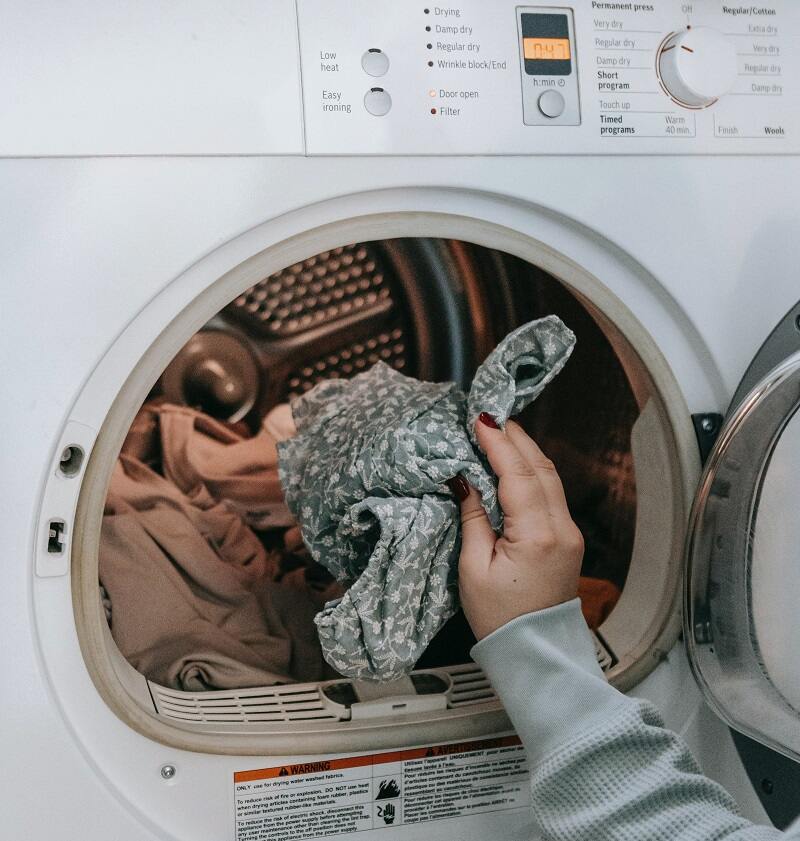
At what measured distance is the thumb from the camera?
2.35 feet

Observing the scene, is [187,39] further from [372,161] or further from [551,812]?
[551,812]

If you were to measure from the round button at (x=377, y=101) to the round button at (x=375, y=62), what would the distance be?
14 millimetres

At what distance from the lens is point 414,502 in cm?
73

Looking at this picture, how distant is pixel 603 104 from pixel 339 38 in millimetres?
230

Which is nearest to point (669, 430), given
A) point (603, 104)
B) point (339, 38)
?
point (603, 104)

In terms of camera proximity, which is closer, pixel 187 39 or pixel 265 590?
pixel 187 39

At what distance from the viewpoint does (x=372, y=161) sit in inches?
27.4

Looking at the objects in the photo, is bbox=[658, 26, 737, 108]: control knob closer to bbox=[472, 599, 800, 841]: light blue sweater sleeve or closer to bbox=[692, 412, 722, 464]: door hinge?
bbox=[692, 412, 722, 464]: door hinge

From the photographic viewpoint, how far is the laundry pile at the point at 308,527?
73 cm

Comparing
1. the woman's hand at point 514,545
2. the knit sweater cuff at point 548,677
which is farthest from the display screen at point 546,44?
the knit sweater cuff at point 548,677

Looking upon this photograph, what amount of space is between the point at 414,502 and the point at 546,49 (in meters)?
0.39

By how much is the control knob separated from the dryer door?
242mm

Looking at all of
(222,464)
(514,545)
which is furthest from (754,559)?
(222,464)

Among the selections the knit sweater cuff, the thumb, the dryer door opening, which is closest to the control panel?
the dryer door opening
